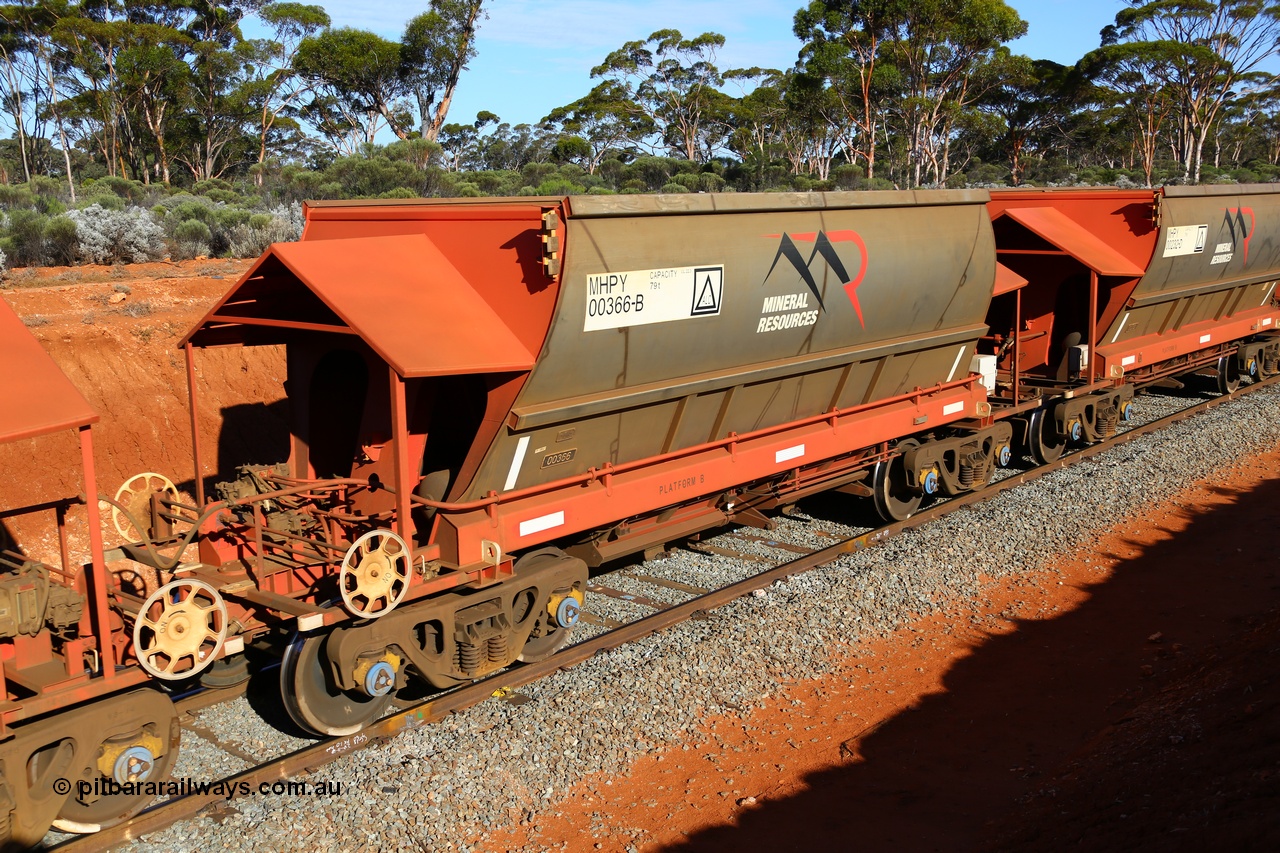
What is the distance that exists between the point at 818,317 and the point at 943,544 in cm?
270

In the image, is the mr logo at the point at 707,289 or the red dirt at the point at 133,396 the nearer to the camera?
the mr logo at the point at 707,289

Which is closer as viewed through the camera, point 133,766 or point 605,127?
point 133,766

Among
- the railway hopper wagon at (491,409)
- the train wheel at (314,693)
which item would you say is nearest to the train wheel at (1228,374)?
the railway hopper wagon at (491,409)

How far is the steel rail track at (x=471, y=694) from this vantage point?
565 centimetres

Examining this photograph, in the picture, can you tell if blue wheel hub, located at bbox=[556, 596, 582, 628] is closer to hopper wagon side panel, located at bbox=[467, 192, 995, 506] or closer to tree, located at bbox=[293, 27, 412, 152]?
hopper wagon side panel, located at bbox=[467, 192, 995, 506]

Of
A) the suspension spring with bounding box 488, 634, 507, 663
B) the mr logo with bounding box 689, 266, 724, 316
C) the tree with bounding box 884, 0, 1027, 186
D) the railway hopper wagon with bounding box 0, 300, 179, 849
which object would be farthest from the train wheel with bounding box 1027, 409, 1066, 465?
the tree with bounding box 884, 0, 1027, 186

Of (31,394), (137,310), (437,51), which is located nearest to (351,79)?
(437,51)

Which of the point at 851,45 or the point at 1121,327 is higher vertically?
the point at 851,45

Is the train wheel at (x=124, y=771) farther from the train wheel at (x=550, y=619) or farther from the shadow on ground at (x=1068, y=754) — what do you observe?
the shadow on ground at (x=1068, y=754)

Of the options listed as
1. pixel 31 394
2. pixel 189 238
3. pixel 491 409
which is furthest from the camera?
pixel 189 238

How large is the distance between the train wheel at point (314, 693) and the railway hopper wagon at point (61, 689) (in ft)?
2.36

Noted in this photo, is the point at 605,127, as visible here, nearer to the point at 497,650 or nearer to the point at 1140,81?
the point at 1140,81

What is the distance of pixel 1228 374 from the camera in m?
17.9

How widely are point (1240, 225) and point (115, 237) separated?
18549 mm
